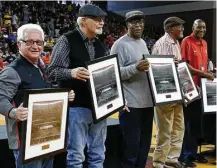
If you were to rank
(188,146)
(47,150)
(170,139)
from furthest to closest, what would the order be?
(188,146)
(170,139)
(47,150)

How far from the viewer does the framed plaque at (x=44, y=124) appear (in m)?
1.93

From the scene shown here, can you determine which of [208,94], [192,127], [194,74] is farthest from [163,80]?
[192,127]

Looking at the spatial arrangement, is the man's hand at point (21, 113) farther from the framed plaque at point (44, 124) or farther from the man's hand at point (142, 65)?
the man's hand at point (142, 65)

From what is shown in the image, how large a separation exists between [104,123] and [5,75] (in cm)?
87

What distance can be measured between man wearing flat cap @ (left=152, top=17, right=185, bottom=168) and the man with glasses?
1.73 m

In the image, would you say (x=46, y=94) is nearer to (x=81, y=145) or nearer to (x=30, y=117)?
(x=30, y=117)

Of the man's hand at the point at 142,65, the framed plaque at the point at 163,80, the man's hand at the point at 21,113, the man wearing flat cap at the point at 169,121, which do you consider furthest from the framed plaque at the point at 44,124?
the man wearing flat cap at the point at 169,121

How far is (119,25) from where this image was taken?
821 inches

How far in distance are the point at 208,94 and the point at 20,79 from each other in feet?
8.74

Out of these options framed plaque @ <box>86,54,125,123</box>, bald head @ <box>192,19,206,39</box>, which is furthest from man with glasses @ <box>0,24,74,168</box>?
bald head @ <box>192,19,206,39</box>

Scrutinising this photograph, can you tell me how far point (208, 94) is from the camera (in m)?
4.19

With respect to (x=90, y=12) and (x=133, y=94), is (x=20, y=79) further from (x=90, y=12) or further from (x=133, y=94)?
(x=133, y=94)

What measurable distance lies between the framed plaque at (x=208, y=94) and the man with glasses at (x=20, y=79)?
2417 millimetres

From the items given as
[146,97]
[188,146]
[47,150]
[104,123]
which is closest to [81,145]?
[104,123]
